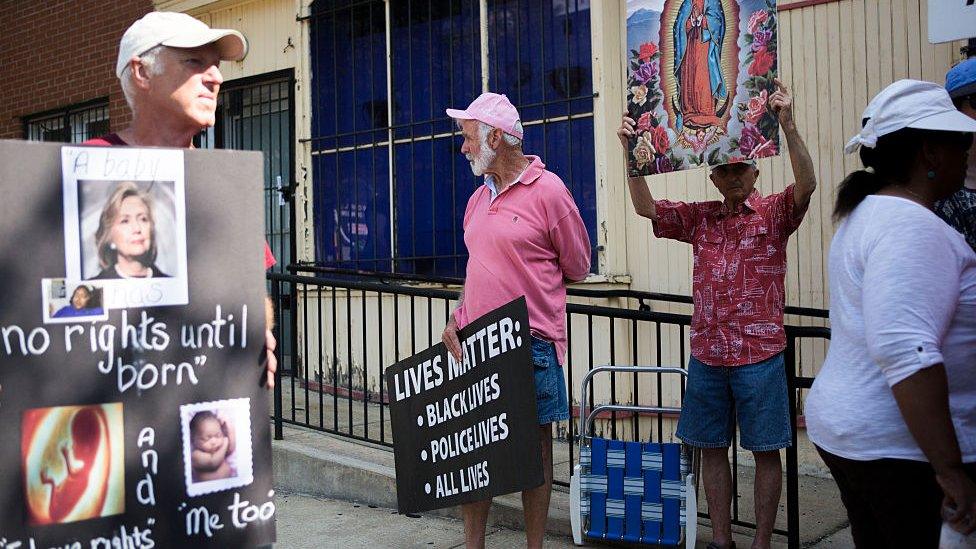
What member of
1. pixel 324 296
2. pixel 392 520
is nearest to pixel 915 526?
pixel 392 520

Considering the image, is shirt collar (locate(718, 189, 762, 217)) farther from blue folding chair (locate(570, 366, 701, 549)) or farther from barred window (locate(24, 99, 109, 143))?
barred window (locate(24, 99, 109, 143))

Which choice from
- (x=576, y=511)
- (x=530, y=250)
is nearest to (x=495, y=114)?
(x=530, y=250)

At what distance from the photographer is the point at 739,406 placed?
13.1 feet

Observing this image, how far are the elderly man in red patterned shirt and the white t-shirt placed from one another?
5.20ft

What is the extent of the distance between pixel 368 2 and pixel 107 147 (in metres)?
6.23

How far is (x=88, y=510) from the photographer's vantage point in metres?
2.14

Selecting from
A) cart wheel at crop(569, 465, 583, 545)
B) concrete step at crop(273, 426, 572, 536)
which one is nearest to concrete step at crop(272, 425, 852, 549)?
concrete step at crop(273, 426, 572, 536)

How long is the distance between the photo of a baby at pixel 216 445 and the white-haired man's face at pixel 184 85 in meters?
0.78

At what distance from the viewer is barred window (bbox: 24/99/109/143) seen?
34.2 feet

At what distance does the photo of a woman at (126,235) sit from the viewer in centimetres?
217

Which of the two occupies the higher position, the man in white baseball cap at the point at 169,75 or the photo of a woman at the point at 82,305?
the man in white baseball cap at the point at 169,75

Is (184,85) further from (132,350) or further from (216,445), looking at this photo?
(216,445)

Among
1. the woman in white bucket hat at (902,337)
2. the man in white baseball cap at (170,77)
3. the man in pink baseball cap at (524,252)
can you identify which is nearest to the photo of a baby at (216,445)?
the man in white baseball cap at (170,77)

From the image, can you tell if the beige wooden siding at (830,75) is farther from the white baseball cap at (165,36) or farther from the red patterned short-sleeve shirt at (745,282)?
the white baseball cap at (165,36)
